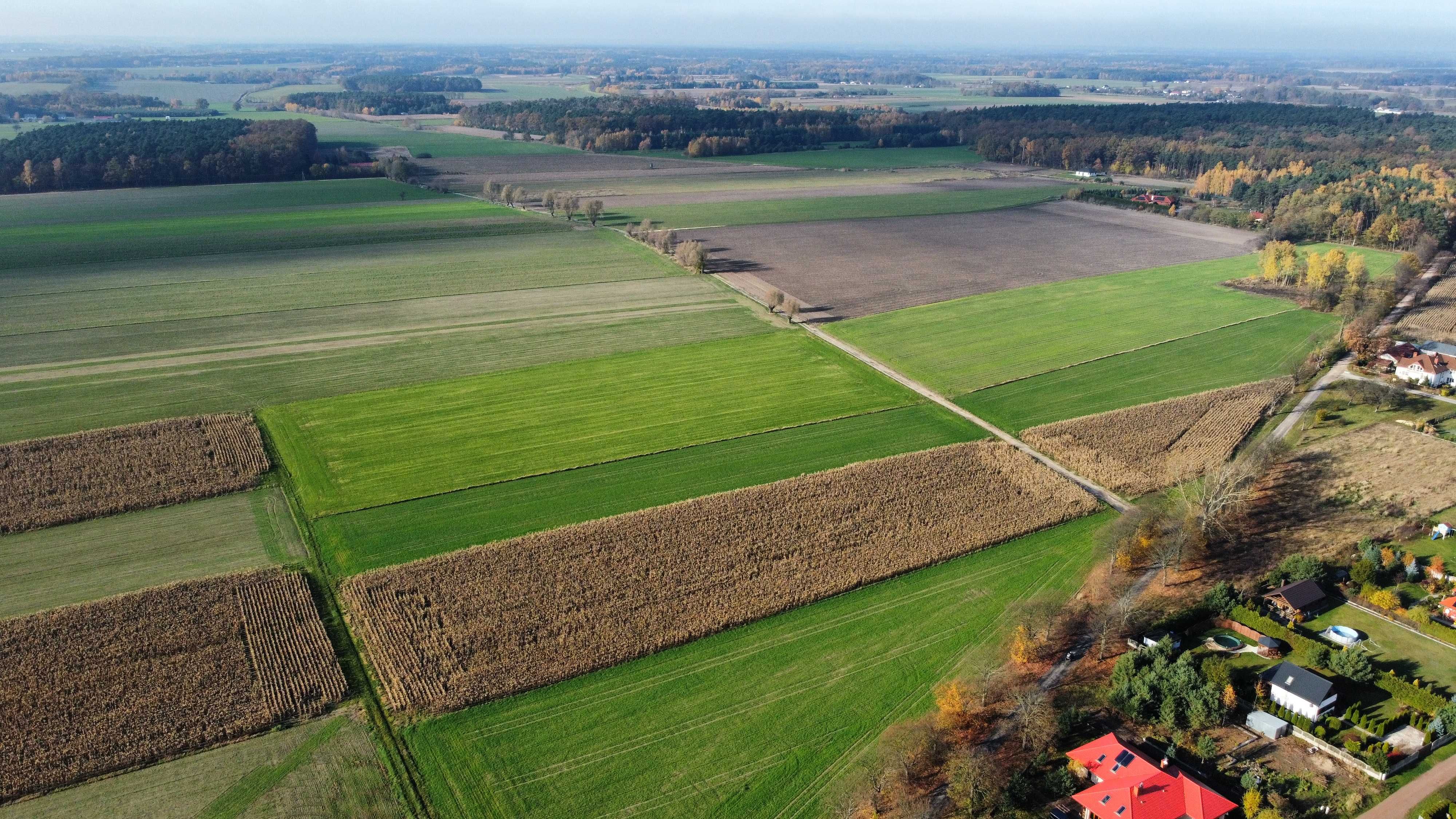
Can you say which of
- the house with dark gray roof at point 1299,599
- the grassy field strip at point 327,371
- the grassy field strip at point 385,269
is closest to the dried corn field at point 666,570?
the house with dark gray roof at point 1299,599

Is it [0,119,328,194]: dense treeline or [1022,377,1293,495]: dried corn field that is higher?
[0,119,328,194]: dense treeline

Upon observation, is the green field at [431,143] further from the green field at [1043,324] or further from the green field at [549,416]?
the green field at [549,416]

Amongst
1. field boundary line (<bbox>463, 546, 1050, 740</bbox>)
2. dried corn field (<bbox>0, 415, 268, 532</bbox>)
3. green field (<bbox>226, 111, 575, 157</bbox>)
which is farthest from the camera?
green field (<bbox>226, 111, 575, 157</bbox>)

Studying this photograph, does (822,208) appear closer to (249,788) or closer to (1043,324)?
(1043,324)

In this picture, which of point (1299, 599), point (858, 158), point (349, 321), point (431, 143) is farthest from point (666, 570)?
point (431, 143)

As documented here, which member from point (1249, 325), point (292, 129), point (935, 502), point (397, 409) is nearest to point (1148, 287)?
point (1249, 325)

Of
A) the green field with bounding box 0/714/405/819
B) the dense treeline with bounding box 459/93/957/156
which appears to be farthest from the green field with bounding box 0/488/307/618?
the dense treeline with bounding box 459/93/957/156

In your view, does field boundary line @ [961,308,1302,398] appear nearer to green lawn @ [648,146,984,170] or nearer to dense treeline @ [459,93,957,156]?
green lawn @ [648,146,984,170]
